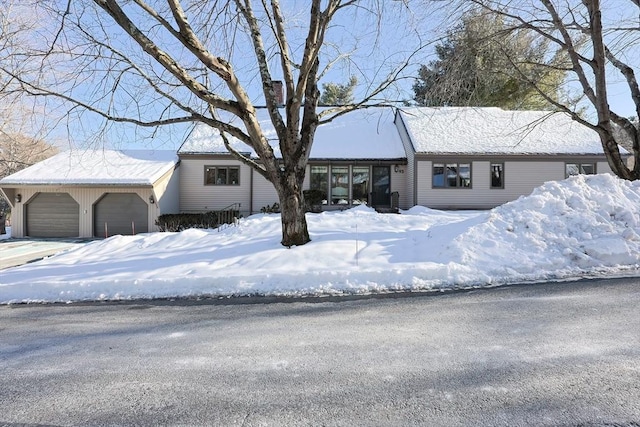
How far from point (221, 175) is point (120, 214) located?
17.6 ft

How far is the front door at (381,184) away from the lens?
18.5 metres

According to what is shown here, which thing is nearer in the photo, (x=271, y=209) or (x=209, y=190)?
(x=271, y=209)

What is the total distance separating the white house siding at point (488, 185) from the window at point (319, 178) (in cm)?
509

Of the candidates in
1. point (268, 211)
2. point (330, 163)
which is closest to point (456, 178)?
point (330, 163)

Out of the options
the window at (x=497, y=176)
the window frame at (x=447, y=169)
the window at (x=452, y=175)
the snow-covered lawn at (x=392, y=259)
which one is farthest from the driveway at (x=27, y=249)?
the window at (x=497, y=176)

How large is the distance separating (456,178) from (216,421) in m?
17.4

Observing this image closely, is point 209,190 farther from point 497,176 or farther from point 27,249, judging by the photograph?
point 497,176

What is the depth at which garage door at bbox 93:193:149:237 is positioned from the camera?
17.1 meters

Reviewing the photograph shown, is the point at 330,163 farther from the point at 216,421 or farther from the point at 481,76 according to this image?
the point at 216,421

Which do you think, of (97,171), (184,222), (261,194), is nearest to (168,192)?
(184,222)

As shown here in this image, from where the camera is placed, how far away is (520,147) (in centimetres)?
1748

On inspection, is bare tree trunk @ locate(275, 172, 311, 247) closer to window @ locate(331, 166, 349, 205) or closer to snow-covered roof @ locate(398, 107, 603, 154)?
window @ locate(331, 166, 349, 205)

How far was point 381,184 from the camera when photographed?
61.1ft

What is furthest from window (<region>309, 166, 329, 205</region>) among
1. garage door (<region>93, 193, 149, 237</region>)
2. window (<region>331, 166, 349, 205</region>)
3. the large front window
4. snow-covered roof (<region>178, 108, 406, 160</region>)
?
garage door (<region>93, 193, 149, 237</region>)
